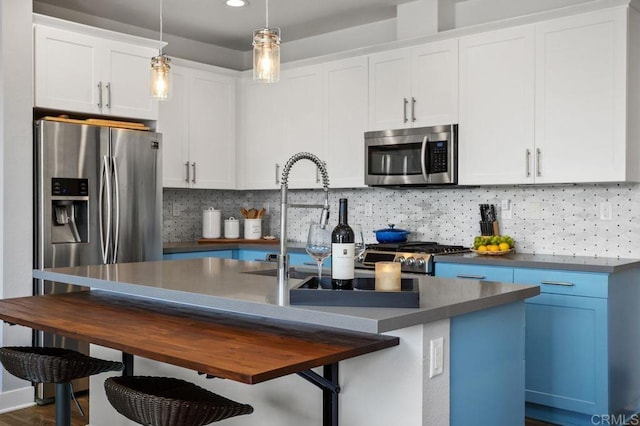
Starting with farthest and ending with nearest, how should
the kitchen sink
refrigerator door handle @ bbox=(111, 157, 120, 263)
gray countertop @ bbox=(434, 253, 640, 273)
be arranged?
1. refrigerator door handle @ bbox=(111, 157, 120, 263)
2. gray countertop @ bbox=(434, 253, 640, 273)
3. the kitchen sink

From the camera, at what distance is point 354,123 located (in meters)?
5.00

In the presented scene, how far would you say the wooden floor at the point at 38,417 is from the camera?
3.71 m

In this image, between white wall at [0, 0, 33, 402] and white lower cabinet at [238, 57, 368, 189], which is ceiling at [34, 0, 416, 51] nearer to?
white lower cabinet at [238, 57, 368, 189]

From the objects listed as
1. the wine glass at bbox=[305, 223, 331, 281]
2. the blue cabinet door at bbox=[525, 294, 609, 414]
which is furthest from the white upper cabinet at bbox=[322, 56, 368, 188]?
the wine glass at bbox=[305, 223, 331, 281]

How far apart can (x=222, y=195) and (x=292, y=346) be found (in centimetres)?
434

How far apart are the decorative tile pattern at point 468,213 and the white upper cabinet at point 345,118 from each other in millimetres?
357

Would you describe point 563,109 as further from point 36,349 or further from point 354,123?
point 36,349

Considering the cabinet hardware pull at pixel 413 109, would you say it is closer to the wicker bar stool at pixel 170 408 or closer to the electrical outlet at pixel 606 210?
the electrical outlet at pixel 606 210

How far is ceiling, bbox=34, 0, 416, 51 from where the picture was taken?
480 centimetres

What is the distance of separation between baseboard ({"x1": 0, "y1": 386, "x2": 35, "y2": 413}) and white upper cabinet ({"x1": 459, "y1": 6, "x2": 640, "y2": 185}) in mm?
3096

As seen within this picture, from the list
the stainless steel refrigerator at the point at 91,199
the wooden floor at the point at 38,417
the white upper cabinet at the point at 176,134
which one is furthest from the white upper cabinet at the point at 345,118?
the wooden floor at the point at 38,417

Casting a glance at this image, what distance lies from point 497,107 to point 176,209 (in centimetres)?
293

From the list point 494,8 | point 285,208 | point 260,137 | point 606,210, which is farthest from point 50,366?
point 494,8

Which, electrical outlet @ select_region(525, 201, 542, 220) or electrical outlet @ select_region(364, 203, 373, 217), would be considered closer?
electrical outlet @ select_region(525, 201, 542, 220)
